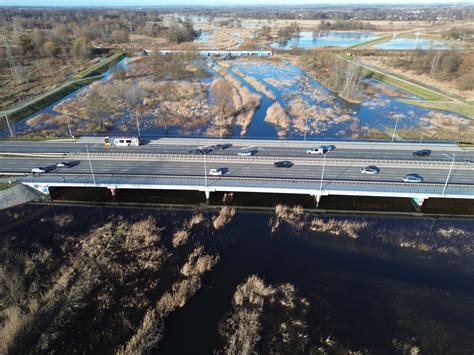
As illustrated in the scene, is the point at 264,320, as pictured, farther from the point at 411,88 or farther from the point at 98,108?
the point at 411,88

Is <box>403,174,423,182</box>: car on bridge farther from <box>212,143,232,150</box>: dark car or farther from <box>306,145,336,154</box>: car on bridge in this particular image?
<box>212,143,232,150</box>: dark car

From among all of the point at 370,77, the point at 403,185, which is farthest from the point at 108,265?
the point at 370,77

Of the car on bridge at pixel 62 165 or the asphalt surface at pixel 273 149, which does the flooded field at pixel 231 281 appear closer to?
the car on bridge at pixel 62 165

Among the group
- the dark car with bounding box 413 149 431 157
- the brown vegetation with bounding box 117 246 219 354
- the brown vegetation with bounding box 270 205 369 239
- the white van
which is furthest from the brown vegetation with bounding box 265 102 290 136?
the white van

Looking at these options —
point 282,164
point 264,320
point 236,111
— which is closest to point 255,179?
point 282,164

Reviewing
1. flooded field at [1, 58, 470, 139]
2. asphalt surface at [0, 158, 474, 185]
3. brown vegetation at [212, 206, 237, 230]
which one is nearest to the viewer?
brown vegetation at [212, 206, 237, 230]

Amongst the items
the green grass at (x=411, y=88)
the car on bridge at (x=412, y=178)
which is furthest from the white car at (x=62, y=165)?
the green grass at (x=411, y=88)

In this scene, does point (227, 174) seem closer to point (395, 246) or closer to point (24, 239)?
point (395, 246)

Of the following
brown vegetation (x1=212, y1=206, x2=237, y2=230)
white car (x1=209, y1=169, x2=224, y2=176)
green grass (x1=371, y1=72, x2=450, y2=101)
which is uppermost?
white car (x1=209, y1=169, x2=224, y2=176)
